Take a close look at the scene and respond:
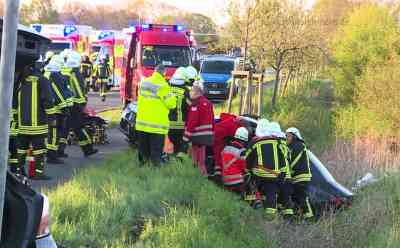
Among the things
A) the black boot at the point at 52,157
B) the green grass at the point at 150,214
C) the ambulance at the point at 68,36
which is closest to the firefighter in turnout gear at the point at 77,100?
the black boot at the point at 52,157

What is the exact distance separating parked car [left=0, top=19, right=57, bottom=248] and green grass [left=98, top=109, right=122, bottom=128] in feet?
38.4

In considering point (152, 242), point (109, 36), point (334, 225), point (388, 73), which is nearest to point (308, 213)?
point (334, 225)

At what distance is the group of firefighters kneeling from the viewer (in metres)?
7.37

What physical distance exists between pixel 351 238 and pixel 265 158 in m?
1.42

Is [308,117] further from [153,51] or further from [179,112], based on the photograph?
[179,112]

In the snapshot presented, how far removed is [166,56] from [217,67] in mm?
9286

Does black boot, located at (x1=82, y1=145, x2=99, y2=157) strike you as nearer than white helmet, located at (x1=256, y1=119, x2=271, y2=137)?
No

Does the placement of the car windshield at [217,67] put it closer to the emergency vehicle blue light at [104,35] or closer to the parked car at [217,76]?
the parked car at [217,76]

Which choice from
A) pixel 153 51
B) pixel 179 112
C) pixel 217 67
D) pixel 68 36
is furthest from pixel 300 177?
pixel 68 36

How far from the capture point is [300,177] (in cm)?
770

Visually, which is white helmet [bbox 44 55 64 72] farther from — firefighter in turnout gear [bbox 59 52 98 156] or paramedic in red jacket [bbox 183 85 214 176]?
paramedic in red jacket [bbox 183 85 214 176]

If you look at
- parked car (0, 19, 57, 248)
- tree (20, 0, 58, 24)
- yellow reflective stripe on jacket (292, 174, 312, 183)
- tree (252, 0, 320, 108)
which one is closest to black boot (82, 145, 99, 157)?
yellow reflective stripe on jacket (292, 174, 312, 183)

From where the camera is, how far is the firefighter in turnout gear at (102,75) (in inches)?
874

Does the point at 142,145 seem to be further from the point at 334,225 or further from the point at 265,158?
the point at 334,225
